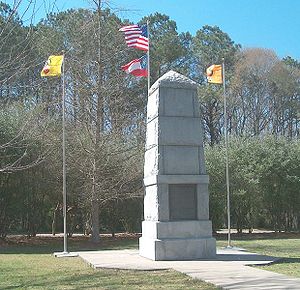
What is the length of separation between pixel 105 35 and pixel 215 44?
18202mm

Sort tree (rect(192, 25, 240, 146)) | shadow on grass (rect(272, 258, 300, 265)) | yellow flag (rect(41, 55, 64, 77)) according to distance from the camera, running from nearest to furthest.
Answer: shadow on grass (rect(272, 258, 300, 265)), yellow flag (rect(41, 55, 64, 77)), tree (rect(192, 25, 240, 146))

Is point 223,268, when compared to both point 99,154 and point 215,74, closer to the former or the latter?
point 215,74

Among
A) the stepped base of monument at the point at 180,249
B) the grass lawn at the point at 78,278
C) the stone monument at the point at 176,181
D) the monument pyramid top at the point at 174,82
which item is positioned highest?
the monument pyramid top at the point at 174,82

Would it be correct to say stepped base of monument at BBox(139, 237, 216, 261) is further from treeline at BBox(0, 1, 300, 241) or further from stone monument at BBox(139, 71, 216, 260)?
treeline at BBox(0, 1, 300, 241)

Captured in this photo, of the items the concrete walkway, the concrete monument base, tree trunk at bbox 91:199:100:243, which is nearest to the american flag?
tree trunk at bbox 91:199:100:243

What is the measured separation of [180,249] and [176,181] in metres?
1.83

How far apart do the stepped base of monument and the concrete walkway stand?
0.29 meters

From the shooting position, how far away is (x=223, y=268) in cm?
→ 1160

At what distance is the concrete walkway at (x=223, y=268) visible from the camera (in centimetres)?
916

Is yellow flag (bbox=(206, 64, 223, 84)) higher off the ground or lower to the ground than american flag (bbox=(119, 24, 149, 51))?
lower

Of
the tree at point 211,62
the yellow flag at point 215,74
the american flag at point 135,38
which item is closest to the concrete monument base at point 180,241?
the yellow flag at point 215,74

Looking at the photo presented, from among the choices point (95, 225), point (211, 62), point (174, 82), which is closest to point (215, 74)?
point (174, 82)

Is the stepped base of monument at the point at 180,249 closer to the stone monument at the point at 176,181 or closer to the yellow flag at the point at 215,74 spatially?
the stone monument at the point at 176,181

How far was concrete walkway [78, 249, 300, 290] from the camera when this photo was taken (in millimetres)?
9164
